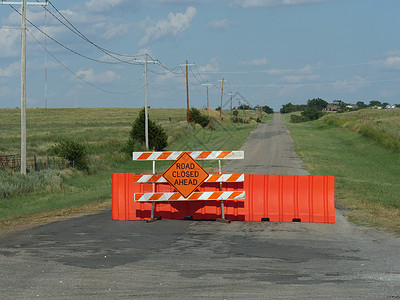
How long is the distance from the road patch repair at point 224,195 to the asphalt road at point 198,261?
18.8 inches

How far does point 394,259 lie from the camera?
9.73 metres

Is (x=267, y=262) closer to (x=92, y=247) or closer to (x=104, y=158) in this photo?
(x=92, y=247)

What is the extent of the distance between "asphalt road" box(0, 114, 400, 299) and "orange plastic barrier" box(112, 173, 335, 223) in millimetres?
440

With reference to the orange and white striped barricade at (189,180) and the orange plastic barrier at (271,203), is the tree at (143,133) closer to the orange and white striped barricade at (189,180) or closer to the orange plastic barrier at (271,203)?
the orange plastic barrier at (271,203)

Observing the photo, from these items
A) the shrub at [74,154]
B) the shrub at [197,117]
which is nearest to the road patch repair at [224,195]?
the shrub at [74,154]

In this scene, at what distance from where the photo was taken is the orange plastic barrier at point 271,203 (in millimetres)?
14203

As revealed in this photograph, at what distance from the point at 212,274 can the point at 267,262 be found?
1289mm

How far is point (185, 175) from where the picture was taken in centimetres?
1400

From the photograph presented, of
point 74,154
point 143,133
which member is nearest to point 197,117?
A: point 143,133

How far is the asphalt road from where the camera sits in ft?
25.0

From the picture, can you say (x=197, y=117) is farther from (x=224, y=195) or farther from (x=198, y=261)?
(x=198, y=261)

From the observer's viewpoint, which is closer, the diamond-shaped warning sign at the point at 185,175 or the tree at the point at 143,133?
the diamond-shaped warning sign at the point at 185,175

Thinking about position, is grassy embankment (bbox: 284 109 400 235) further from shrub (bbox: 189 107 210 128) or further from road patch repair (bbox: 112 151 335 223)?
shrub (bbox: 189 107 210 128)

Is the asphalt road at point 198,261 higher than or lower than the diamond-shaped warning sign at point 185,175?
lower
